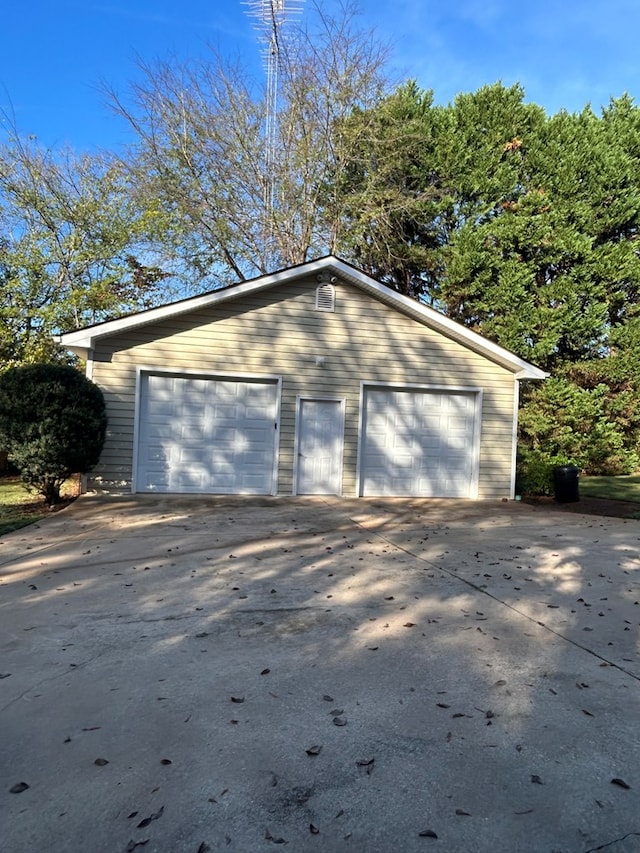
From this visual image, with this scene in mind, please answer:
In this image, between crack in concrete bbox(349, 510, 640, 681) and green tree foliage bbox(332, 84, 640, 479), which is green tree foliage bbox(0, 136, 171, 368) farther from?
crack in concrete bbox(349, 510, 640, 681)

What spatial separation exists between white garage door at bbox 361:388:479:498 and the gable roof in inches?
42.5

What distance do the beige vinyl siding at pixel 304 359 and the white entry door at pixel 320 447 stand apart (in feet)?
0.53

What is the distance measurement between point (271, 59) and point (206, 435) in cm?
1502

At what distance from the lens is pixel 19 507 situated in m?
9.27

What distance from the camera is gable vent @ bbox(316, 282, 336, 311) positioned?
36.8 ft

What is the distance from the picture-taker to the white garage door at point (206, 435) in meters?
10.7

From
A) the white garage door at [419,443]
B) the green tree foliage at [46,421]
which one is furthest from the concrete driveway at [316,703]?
the white garage door at [419,443]

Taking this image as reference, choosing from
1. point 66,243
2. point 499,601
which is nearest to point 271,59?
point 66,243

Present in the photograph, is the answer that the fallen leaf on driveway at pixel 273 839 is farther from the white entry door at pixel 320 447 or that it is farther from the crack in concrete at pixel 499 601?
the white entry door at pixel 320 447

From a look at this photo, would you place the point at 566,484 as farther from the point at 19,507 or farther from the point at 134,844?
the point at 134,844

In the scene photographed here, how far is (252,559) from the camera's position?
235 inches

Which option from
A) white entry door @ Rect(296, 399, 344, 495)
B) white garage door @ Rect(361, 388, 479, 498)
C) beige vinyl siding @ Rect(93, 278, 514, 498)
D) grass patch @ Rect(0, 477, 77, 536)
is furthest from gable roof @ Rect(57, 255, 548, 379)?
grass patch @ Rect(0, 477, 77, 536)

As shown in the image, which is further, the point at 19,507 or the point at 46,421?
the point at 19,507

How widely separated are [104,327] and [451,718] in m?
9.12
